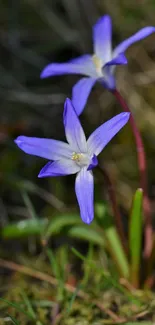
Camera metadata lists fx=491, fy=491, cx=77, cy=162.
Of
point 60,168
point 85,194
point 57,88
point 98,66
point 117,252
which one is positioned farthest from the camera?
point 57,88

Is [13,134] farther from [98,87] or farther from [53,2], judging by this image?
[53,2]

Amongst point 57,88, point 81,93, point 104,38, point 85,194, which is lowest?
point 85,194

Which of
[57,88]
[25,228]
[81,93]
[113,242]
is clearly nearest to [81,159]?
[81,93]

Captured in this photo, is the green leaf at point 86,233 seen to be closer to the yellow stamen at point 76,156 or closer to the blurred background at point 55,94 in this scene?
the blurred background at point 55,94

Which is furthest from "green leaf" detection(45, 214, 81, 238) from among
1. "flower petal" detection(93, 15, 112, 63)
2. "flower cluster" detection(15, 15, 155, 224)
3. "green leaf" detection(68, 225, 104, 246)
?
"flower petal" detection(93, 15, 112, 63)

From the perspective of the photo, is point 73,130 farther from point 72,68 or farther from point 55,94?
point 55,94

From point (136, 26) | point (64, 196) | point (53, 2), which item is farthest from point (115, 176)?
point (53, 2)
